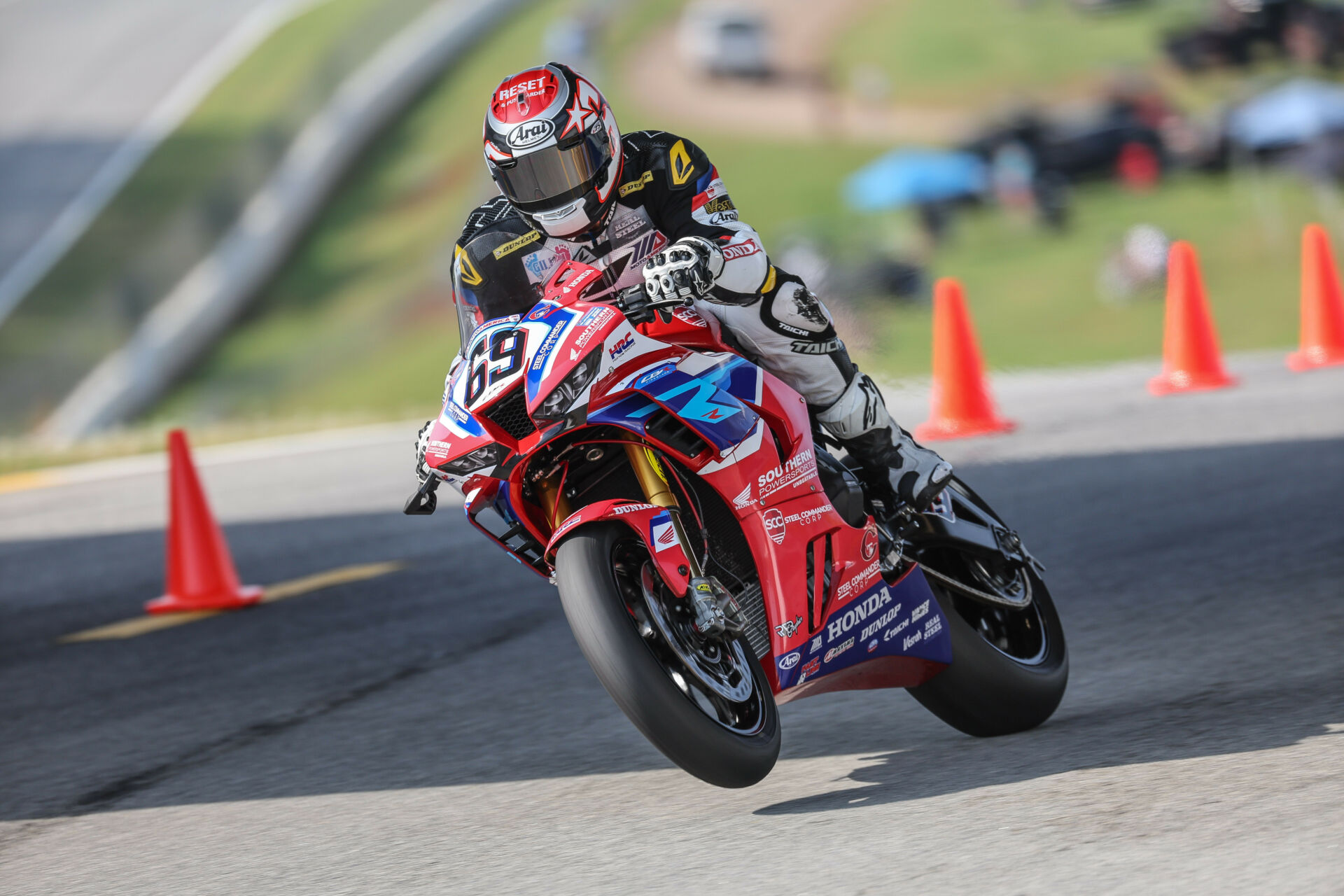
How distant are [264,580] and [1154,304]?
56.6 ft

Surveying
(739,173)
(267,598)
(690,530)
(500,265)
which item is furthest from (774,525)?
(739,173)

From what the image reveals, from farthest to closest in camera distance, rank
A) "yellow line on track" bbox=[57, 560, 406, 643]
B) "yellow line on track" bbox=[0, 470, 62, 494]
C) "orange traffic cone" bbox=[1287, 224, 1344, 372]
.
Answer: "yellow line on track" bbox=[0, 470, 62, 494], "orange traffic cone" bbox=[1287, 224, 1344, 372], "yellow line on track" bbox=[57, 560, 406, 643]

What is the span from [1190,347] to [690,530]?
9396mm

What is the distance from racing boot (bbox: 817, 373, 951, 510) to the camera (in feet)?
16.1

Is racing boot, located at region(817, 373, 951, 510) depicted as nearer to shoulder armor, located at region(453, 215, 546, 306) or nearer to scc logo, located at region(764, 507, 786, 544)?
scc logo, located at region(764, 507, 786, 544)

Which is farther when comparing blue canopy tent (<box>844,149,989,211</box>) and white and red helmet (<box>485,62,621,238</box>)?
blue canopy tent (<box>844,149,989,211</box>)

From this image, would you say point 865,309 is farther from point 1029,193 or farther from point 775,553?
point 1029,193

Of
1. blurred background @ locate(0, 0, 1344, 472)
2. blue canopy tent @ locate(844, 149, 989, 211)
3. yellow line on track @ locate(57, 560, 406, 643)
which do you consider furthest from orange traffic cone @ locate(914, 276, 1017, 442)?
blue canopy tent @ locate(844, 149, 989, 211)

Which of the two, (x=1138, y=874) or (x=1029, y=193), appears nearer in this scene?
(x=1138, y=874)

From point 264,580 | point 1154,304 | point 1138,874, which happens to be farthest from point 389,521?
point 1154,304

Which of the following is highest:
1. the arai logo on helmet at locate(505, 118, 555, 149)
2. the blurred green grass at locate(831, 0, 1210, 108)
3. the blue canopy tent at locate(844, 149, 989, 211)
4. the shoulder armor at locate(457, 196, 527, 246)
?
the blurred green grass at locate(831, 0, 1210, 108)

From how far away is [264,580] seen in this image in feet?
29.1

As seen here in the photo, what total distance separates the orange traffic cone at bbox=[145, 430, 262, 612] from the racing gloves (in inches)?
186

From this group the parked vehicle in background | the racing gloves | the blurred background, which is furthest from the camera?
the parked vehicle in background
